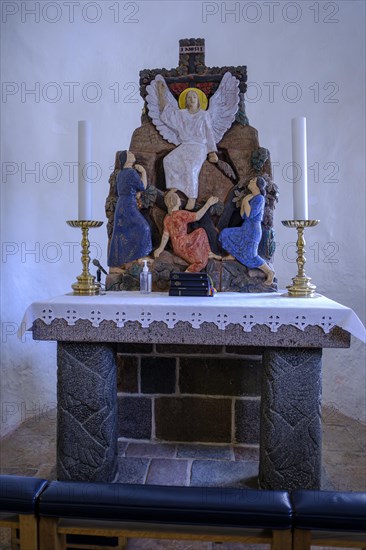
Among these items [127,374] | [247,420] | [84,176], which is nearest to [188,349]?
[127,374]

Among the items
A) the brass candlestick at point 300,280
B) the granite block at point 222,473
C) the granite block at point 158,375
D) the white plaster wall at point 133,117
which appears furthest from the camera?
the white plaster wall at point 133,117

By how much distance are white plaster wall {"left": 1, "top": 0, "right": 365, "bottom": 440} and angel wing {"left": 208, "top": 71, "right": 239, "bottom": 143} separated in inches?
52.1

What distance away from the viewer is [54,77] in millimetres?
4445

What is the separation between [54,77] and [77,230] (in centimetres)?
144

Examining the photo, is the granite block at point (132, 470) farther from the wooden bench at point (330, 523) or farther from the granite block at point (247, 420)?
the wooden bench at point (330, 523)

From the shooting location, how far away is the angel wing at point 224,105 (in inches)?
122

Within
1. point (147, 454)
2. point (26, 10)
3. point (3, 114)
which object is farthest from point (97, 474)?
point (26, 10)

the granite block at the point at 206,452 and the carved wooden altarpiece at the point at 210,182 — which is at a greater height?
the carved wooden altarpiece at the point at 210,182

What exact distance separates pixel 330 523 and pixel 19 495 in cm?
82

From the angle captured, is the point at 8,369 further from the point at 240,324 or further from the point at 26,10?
the point at 26,10

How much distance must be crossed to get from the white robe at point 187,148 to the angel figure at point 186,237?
0.34 feet

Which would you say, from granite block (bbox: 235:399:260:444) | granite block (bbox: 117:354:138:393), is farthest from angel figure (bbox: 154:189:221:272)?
granite block (bbox: 235:399:260:444)

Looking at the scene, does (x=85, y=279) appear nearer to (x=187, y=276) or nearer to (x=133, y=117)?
(x=187, y=276)

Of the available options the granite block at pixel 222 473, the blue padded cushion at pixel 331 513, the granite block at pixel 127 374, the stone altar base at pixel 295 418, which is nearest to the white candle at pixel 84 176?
the granite block at pixel 127 374
